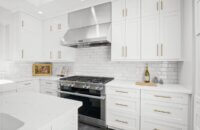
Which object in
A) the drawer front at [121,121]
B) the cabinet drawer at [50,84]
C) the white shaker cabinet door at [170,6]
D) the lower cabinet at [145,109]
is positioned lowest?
the drawer front at [121,121]

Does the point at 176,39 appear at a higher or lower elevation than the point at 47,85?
higher

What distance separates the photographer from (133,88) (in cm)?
185

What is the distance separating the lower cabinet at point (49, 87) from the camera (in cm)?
268

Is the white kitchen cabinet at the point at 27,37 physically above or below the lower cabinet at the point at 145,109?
above

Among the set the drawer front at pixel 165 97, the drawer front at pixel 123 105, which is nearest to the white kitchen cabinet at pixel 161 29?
the drawer front at pixel 165 97

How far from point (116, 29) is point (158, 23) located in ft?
2.53

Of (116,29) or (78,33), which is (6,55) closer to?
(78,33)

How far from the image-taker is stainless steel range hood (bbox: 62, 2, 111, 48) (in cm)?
224

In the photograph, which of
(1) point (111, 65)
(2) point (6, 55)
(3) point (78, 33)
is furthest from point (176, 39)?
(2) point (6, 55)

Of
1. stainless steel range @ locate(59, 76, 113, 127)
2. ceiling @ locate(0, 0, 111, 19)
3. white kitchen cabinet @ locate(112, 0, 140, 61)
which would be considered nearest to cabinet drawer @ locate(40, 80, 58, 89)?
stainless steel range @ locate(59, 76, 113, 127)

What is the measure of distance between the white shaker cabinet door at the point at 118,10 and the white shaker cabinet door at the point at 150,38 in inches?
17.8

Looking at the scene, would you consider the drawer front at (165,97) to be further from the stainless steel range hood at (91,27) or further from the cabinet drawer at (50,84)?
the cabinet drawer at (50,84)

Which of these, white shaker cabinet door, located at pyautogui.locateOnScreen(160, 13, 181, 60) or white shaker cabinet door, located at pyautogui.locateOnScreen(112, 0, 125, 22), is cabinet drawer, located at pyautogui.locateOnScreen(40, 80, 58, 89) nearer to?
white shaker cabinet door, located at pyautogui.locateOnScreen(112, 0, 125, 22)

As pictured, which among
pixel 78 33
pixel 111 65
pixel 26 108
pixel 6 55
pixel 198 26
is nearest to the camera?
pixel 26 108
